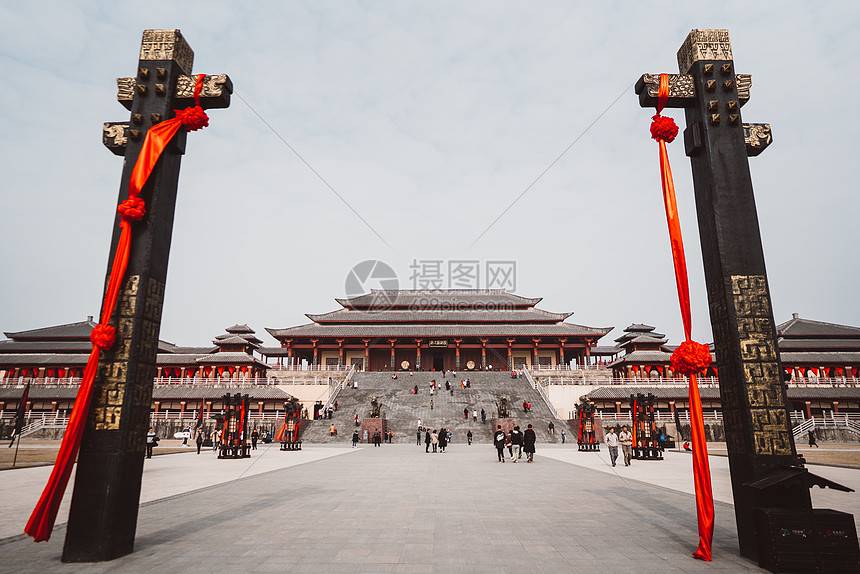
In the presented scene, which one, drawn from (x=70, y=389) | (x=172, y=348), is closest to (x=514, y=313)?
(x=172, y=348)

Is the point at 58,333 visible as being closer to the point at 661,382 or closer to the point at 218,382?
the point at 218,382

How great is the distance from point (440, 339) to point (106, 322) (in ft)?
140

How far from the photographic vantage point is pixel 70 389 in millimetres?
38438

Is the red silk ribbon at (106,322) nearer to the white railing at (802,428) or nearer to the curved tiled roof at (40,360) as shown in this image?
the white railing at (802,428)

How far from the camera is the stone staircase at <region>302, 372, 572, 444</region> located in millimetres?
29672

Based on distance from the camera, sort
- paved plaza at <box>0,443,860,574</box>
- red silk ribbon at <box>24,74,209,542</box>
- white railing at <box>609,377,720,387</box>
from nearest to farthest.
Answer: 1. red silk ribbon at <box>24,74,209,542</box>
2. paved plaza at <box>0,443,860,574</box>
3. white railing at <box>609,377,720,387</box>

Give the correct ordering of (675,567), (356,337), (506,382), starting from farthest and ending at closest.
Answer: (356,337) < (506,382) < (675,567)

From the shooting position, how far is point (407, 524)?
672cm

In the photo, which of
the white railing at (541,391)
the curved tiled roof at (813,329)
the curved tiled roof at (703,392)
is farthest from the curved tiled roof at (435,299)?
the curved tiled roof at (813,329)

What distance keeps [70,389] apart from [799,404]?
57460mm

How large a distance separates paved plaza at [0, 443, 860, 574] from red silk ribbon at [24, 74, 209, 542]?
1.81ft

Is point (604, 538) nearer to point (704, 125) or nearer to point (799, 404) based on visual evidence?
point (704, 125)

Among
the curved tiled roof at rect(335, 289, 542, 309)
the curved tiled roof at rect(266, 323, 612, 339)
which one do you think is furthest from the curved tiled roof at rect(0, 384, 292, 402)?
the curved tiled roof at rect(335, 289, 542, 309)

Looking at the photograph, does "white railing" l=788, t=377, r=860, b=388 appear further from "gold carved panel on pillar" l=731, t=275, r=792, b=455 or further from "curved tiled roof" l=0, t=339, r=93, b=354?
"curved tiled roof" l=0, t=339, r=93, b=354
